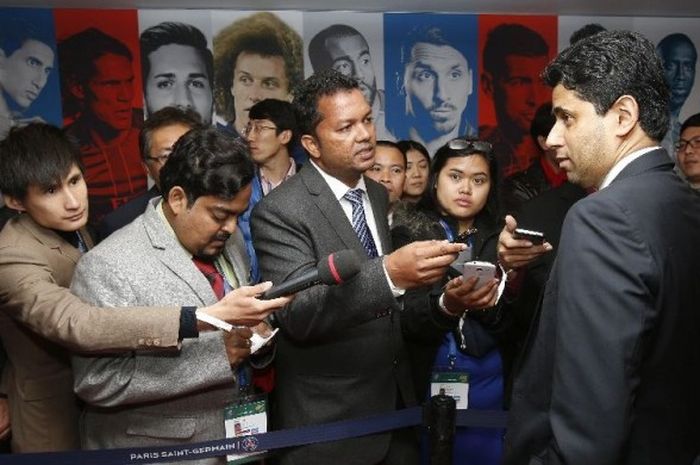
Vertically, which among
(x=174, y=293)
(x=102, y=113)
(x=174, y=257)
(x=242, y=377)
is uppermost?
(x=102, y=113)

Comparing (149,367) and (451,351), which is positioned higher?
(149,367)

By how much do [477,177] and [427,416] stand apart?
109 centimetres

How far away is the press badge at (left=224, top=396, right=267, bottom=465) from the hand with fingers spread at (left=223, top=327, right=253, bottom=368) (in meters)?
0.23

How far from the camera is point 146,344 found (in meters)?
1.79

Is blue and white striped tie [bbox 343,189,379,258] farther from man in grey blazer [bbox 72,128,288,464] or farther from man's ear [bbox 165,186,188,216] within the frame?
man's ear [bbox 165,186,188,216]

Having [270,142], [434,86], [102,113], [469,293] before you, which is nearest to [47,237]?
[469,293]

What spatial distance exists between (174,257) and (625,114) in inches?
53.6

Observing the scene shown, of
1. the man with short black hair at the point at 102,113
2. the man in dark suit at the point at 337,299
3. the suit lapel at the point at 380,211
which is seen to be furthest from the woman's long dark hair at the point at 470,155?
the man with short black hair at the point at 102,113

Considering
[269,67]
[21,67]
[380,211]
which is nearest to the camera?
[380,211]

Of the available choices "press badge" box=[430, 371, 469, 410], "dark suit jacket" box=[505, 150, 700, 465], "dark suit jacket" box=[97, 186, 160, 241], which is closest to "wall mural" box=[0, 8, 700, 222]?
"dark suit jacket" box=[97, 186, 160, 241]

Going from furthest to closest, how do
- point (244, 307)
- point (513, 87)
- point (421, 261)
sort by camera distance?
point (513, 87) < point (421, 261) < point (244, 307)

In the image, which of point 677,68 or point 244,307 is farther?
point 677,68

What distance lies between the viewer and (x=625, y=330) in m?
1.32

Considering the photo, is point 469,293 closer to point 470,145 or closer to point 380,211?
point 380,211
